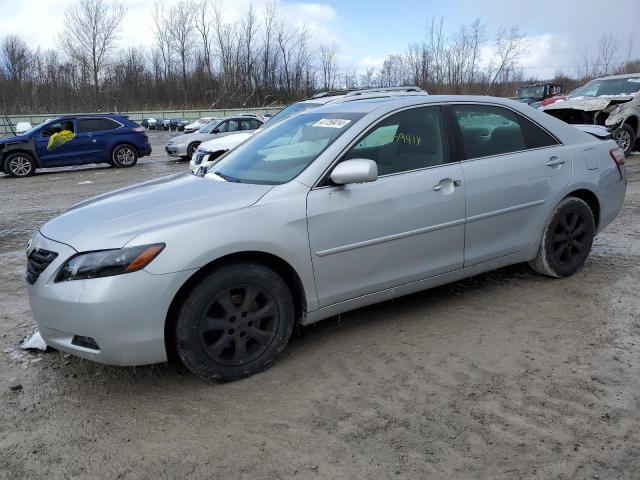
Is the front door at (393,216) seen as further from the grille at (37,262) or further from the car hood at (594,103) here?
the car hood at (594,103)

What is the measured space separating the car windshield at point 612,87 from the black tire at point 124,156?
1264 centimetres

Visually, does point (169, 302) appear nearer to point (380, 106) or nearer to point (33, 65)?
point (380, 106)

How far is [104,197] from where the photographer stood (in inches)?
153

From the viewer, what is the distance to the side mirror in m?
3.39

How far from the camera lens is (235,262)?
3195 millimetres

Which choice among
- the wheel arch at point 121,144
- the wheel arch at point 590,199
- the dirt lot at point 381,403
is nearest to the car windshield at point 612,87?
the wheel arch at point 590,199

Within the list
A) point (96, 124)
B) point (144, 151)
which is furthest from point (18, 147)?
point (144, 151)

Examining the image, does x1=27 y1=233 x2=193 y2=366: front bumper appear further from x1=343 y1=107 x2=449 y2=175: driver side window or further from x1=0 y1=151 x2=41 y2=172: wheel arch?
x1=0 y1=151 x2=41 y2=172: wheel arch

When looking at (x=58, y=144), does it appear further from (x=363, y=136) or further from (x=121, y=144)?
(x=363, y=136)

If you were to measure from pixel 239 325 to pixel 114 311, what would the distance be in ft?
2.25

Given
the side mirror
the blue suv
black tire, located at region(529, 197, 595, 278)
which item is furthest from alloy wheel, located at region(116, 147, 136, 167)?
the side mirror

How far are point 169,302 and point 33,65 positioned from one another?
73308 mm

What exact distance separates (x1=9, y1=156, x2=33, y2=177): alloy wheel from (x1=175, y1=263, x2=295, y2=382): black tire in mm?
14975

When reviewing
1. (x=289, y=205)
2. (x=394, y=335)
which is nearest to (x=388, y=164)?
(x=289, y=205)
